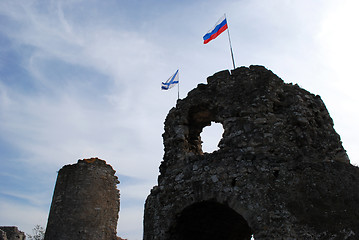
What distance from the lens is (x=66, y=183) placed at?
532 inches

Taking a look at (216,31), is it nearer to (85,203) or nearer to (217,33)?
(217,33)

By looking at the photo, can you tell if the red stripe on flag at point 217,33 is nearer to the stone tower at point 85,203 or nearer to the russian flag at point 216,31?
the russian flag at point 216,31

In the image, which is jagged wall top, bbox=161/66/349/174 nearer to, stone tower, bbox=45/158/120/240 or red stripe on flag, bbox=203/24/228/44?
red stripe on flag, bbox=203/24/228/44

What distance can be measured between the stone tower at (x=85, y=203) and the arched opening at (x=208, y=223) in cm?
608

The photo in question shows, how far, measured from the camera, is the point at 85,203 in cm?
1289

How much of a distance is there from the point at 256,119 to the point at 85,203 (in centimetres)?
855

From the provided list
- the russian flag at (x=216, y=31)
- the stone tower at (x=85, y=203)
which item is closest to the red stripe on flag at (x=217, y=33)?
the russian flag at (x=216, y=31)

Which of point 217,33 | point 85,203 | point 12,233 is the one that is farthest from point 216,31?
point 12,233

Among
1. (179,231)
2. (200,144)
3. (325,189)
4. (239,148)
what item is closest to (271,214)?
(325,189)

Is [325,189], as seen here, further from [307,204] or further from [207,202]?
[207,202]

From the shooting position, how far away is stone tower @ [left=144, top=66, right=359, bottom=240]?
5.92 metres

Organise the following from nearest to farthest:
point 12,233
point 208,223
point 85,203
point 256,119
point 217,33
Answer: point 256,119 < point 208,223 < point 217,33 < point 85,203 < point 12,233

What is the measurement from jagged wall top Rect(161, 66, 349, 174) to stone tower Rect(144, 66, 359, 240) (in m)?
0.02

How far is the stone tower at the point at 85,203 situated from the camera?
1248 centimetres
